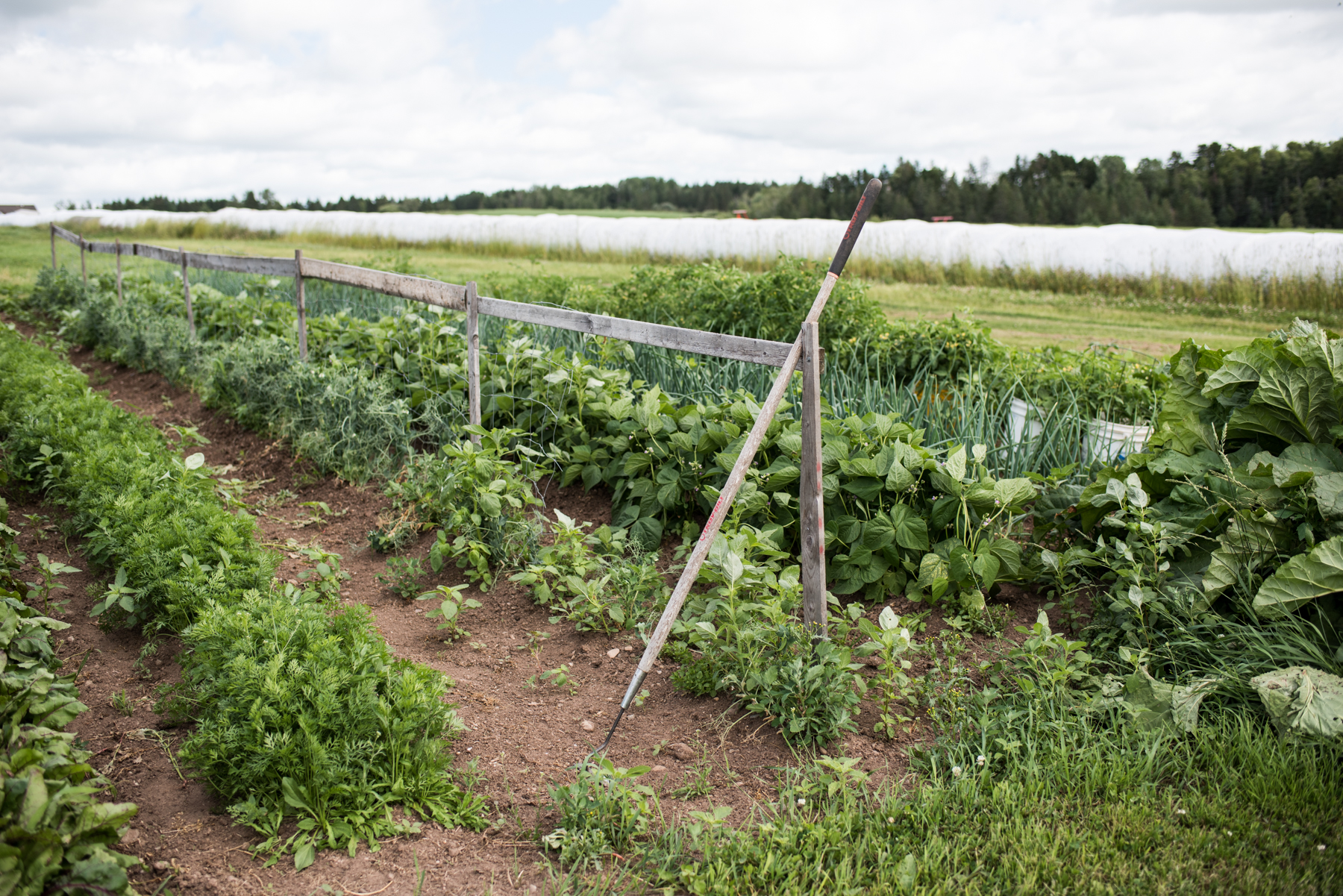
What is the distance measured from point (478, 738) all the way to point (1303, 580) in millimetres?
2944

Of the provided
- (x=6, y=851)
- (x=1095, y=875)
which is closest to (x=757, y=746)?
(x=1095, y=875)

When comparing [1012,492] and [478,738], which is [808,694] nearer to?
[478,738]

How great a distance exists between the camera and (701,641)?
316cm

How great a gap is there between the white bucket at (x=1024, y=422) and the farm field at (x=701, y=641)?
4.1 inches

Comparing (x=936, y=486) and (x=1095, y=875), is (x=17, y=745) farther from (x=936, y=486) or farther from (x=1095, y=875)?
(x=936, y=486)

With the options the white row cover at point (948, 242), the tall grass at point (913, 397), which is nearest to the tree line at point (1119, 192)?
the white row cover at point (948, 242)

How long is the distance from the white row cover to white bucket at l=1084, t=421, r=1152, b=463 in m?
5.75

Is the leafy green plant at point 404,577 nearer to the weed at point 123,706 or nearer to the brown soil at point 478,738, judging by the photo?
the brown soil at point 478,738

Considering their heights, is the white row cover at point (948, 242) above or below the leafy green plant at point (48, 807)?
above

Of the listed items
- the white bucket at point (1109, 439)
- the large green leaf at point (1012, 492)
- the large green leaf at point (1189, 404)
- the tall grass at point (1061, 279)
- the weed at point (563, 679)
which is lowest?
the weed at point (563, 679)

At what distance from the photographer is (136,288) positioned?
12328 mm

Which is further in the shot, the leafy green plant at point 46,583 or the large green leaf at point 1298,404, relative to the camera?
the leafy green plant at point 46,583

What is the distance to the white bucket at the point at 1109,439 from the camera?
4.29 meters

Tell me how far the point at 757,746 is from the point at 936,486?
1.56m
